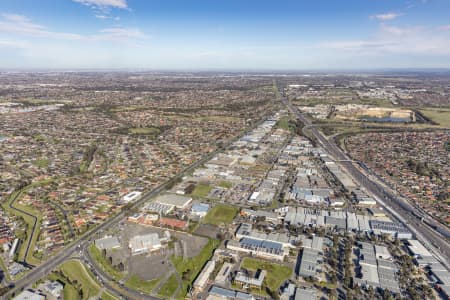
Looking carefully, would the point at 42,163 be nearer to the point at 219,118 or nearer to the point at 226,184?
the point at 226,184

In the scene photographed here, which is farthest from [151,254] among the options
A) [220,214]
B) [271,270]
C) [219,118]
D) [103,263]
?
[219,118]

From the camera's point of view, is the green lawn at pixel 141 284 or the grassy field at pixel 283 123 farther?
the grassy field at pixel 283 123

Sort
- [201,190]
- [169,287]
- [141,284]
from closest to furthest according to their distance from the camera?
[169,287]
[141,284]
[201,190]

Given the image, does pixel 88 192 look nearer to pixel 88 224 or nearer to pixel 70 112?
pixel 88 224

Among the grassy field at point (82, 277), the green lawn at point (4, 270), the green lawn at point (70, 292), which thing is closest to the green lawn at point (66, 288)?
the green lawn at point (70, 292)

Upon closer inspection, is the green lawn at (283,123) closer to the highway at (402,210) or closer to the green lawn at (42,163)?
the highway at (402,210)

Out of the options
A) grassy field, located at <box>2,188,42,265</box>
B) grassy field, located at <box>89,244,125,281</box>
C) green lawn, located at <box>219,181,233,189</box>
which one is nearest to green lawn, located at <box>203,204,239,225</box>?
green lawn, located at <box>219,181,233,189</box>
